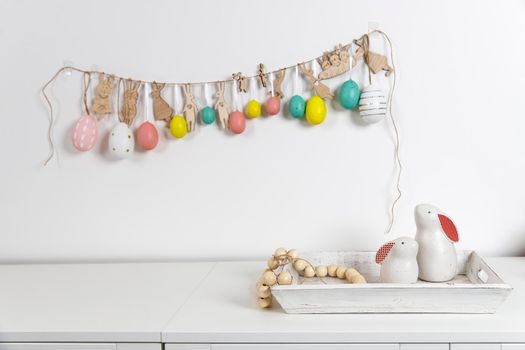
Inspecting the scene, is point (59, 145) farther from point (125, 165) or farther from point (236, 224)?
point (236, 224)

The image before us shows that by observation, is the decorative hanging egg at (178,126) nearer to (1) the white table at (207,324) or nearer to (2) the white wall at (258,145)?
(2) the white wall at (258,145)

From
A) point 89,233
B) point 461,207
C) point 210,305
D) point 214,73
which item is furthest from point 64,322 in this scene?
point 461,207

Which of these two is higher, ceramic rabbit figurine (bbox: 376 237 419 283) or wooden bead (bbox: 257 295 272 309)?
ceramic rabbit figurine (bbox: 376 237 419 283)

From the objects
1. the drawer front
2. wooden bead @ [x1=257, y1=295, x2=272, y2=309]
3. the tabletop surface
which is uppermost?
wooden bead @ [x1=257, y1=295, x2=272, y2=309]

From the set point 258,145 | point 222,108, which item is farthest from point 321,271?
point 222,108

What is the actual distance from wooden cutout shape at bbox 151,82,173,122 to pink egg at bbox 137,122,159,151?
46 millimetres

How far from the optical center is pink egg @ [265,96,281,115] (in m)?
1.54

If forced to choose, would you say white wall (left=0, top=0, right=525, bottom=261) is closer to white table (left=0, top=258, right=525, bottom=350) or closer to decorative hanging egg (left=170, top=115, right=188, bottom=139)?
decorative hanging egg (left=170, top=115, right=188, bottom=139)

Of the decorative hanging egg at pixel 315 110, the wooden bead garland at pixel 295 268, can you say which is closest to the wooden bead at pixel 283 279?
the wooden bead garland at pixel 295 268

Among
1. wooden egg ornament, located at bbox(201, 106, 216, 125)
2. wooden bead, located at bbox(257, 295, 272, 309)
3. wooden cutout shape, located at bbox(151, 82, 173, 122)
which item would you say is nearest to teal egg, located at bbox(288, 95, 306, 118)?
wooden egg ornament, located at bbox(201, 106, 216, 125)

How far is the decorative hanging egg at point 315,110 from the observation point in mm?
1516

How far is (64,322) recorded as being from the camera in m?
1.16

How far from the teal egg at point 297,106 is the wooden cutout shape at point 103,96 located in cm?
51

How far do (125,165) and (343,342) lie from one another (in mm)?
856
